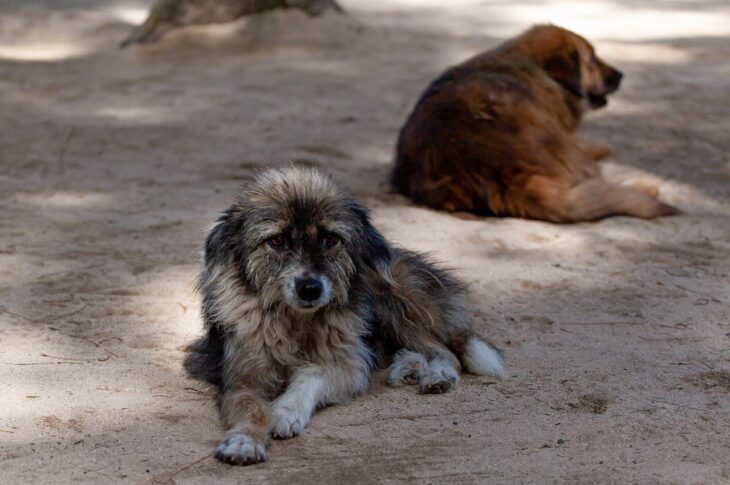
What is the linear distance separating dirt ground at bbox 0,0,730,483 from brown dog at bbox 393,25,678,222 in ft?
0.55

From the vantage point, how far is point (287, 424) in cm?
452

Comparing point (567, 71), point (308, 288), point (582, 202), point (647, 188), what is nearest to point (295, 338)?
point (308, 288)

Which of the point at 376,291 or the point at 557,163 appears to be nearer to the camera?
the point at 376,291

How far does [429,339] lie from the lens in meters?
5.45

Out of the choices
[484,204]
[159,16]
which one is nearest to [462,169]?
[484,204]

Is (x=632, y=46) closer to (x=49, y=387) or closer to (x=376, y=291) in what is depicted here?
(x=376, y=291)

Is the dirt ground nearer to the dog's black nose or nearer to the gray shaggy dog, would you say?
the gray shaggy dog

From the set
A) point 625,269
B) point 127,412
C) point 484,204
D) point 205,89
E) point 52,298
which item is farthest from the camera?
point 205,89

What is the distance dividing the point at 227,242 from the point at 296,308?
51 centimetres

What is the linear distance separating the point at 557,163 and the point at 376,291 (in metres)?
2.95

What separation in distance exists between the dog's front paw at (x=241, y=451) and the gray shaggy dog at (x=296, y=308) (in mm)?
239

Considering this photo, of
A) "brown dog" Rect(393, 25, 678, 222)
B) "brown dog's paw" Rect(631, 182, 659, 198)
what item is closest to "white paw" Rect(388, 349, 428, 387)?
"brown dog" Rect(393, 25, 678, 222)

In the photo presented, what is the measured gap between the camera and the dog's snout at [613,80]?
30.4 feet

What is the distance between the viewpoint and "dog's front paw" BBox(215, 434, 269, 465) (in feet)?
13.8
